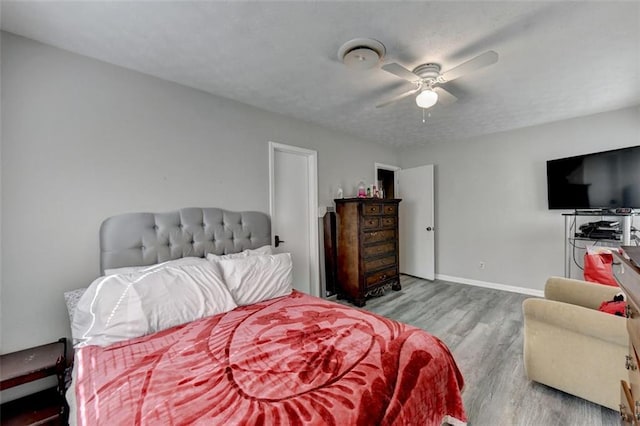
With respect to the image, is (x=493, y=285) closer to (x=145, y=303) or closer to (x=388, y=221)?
(x=388, y=221)

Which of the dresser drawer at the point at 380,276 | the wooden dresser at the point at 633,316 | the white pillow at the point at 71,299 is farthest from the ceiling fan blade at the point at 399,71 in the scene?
the white pillow at the point at 71,299

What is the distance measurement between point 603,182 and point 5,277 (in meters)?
5.40

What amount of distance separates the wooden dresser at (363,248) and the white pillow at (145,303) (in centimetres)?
192

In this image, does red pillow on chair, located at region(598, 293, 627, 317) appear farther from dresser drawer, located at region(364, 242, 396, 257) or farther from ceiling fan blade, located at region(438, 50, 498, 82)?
dresser drawer, located at region(364, 242, 396, 257)

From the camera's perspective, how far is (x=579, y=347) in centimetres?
164

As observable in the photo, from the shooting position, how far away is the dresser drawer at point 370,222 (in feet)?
11.4

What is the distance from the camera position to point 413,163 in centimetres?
493

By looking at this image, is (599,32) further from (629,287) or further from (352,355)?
(352,355)

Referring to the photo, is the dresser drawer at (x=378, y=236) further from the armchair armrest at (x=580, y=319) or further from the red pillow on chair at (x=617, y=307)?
the red pillow on chair at (x=617, y=307)

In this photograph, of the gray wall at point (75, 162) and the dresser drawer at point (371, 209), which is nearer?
the gray wall at point (75, 162)

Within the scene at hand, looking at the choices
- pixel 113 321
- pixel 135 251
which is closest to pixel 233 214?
pixel 135 251

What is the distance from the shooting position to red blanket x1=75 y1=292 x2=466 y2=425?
0.94m

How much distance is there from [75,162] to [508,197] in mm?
4943

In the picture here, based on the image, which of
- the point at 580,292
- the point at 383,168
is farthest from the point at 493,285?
the point at 383,168
